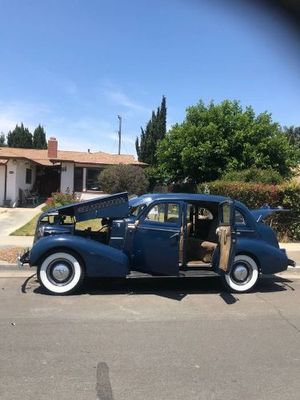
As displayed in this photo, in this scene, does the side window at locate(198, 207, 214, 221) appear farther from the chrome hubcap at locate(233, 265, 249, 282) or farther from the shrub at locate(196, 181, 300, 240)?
the shrub at locate(196, 181, 300, 240)

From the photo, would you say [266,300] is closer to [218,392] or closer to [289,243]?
[218,392]

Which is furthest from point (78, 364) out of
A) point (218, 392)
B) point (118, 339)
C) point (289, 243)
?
point (289, 243)

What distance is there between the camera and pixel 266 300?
852 cm

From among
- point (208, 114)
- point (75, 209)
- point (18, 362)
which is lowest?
point (18, 362)

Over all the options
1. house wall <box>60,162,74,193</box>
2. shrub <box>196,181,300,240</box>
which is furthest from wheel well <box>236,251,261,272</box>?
house wall <box>60,162,74,193</box>

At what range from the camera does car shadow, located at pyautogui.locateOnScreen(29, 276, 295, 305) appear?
28.7 ft

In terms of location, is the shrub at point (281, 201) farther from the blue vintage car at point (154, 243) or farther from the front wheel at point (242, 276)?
the front wheel at point (242, 276)

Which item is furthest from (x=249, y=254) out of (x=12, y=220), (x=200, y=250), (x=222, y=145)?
(x=222, y=145)

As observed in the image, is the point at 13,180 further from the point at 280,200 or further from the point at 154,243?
the point at 154,243

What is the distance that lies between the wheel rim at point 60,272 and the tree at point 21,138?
5218cm

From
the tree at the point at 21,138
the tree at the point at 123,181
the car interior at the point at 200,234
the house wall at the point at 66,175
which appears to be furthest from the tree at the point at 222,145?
the tree at the point at 21,138

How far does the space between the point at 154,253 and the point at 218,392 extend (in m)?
4.18

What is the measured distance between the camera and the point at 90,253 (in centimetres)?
849

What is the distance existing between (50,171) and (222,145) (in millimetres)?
14534
